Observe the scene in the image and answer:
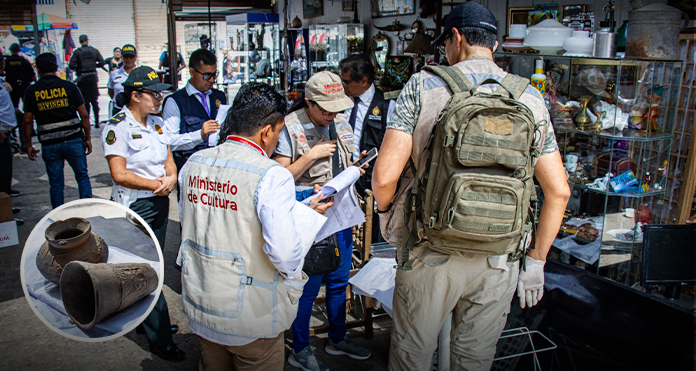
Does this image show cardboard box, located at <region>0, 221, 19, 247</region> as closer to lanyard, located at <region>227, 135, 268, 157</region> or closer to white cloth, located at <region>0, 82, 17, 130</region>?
lanyard, located at <region>227, 135, 268, 157</region>

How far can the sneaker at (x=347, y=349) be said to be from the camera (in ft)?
10.4

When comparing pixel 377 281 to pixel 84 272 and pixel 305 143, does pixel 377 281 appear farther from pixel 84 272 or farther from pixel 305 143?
pixel 84 272

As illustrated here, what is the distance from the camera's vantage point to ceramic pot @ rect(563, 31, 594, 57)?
3.34 metres

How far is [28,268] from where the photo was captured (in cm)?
234

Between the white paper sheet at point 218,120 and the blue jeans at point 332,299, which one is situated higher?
the white paper sheet at point 218,120

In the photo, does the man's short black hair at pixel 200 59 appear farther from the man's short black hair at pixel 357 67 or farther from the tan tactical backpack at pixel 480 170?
the tan tactical backpack at pixel 480 170

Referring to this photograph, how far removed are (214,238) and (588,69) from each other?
2.94m

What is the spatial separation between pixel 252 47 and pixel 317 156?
7283mm

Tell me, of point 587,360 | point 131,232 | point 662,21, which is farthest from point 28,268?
point 662,21

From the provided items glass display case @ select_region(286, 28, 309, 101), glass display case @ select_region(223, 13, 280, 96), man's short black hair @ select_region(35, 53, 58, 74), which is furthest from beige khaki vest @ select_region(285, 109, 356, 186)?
glass display case @ select_region(223, 13, 280, 96)

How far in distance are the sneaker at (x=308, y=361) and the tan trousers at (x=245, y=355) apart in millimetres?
903

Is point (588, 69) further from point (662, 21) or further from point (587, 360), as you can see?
point (587, 360)

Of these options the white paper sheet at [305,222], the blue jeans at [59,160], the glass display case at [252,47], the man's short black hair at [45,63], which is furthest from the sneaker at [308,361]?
the glass display case at [252,47]

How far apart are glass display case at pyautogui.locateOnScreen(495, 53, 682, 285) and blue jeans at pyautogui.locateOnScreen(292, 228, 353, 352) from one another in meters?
1.67
